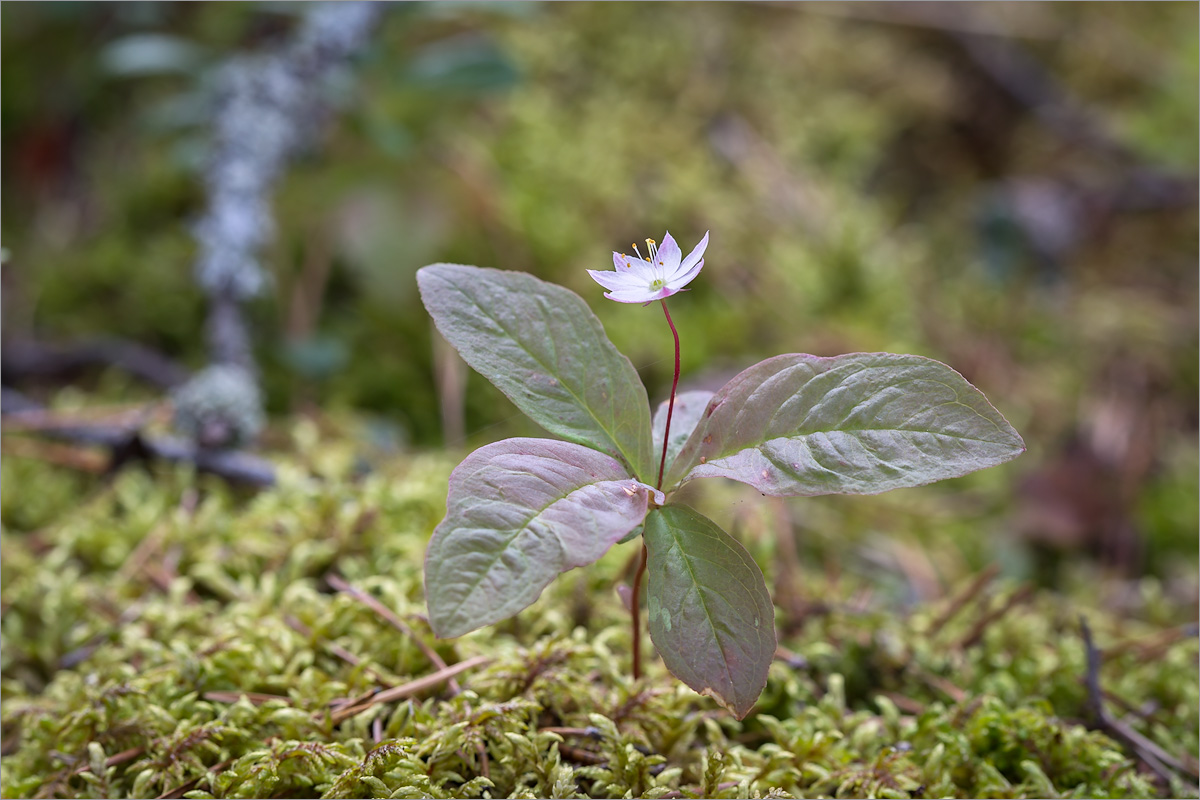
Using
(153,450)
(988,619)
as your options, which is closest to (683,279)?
(988,619)

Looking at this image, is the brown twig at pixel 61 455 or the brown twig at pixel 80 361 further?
the brown twig at pixel 80 361

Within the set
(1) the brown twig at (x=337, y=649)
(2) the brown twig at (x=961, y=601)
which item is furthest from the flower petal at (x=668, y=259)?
(2) the brown twig at (x=961, y=601)

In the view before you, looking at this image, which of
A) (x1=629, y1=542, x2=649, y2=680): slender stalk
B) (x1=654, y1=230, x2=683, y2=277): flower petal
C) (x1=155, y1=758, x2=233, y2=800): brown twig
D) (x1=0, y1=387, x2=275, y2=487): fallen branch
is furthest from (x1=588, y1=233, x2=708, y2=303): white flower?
(x1=0, y1=387, x2=275, y2=487): fallen branch

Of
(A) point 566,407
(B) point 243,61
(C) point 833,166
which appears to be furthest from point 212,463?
(C) point 833,166

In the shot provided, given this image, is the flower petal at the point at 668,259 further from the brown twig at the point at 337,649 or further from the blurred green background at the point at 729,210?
the blurred green background at the point at 729,210

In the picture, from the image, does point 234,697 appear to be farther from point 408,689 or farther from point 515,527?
point 515,527

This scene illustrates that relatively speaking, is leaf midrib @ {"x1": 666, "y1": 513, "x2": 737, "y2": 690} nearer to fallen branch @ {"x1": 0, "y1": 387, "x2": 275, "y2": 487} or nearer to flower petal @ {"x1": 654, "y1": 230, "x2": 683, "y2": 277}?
flower petal @ {"x1": 654, "y1": 230, "x2": 683, "y2": 277}
